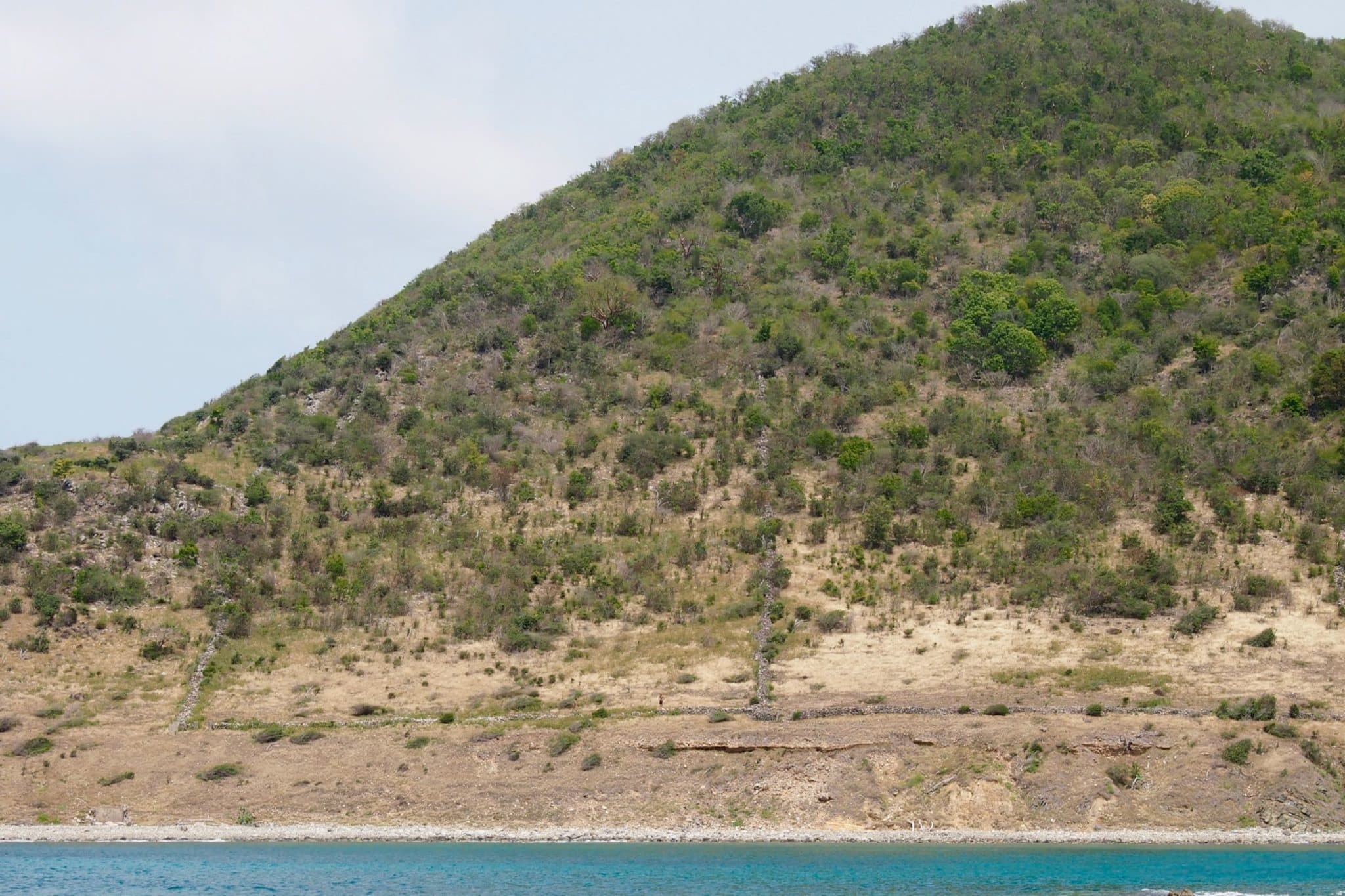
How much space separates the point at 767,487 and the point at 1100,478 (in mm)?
14836

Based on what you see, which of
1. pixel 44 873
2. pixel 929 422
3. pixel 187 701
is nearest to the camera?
pixel 44 873

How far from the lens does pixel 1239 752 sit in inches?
1561

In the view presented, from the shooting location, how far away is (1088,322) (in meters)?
75.1

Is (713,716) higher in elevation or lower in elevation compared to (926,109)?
lower

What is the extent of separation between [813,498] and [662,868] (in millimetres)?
28983

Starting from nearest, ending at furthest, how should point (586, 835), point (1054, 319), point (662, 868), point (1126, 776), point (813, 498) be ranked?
point (662, 868) < point (1126, 776) < point (586, 835) < point (813, 498) < point (1054, 319)

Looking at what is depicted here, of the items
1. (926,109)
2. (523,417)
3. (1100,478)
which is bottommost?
(1100,478)

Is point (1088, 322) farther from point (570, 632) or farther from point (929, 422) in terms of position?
point (570, 632)


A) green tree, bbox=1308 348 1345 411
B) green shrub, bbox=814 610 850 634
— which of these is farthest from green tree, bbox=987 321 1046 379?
green shrub, bbox=814 610 850 634

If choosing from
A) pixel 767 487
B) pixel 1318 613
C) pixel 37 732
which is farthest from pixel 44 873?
pixel 1318 613

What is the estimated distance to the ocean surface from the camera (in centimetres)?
3269

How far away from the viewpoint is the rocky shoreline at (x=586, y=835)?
38375 millimetres

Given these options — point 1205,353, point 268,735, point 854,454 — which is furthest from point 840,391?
point 268,735

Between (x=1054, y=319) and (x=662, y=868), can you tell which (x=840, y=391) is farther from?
(x=662, y=868)
